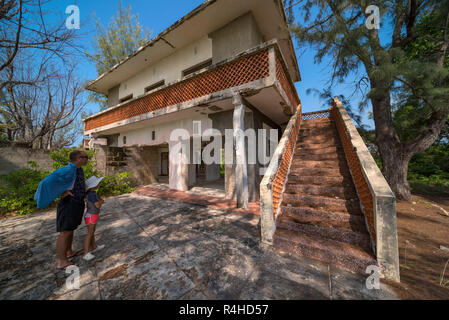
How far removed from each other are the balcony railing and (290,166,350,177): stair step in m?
2.12

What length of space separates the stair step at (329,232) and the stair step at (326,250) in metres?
0.09

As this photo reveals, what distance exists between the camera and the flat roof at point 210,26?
183 inches

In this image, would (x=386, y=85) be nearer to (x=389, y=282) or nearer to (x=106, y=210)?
(x=389, y=282)

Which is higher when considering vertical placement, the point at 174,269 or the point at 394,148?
the point at 394,148

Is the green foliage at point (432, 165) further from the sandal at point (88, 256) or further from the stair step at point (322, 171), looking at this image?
the sandal at point (88, 256)

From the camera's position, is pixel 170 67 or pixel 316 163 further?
pixel 170 67

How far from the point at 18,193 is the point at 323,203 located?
8409 millimetres

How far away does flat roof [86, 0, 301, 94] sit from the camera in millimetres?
4637

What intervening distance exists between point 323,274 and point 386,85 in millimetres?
5530

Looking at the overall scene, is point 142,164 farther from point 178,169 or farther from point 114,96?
point 114,96

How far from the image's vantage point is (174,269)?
1926mm

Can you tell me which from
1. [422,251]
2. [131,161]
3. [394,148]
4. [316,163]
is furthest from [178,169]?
[394,148]

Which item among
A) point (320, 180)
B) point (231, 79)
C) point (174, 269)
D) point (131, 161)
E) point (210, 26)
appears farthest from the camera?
point (131, 161)

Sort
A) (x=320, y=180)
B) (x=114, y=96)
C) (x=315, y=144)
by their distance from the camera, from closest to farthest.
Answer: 1. (x=320, y=180)
2. (x=315, y=144)
3. (x=114, y=96)
